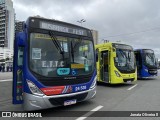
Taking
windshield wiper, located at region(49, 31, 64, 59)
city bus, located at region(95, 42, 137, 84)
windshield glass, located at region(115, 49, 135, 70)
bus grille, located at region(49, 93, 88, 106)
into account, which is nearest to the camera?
bus grille, located at region(49, 93, 88, 106)

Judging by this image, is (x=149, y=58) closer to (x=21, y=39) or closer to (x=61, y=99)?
(x=61, y=99)

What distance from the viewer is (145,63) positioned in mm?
18844

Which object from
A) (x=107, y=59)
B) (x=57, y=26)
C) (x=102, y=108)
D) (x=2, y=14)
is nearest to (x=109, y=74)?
(x=107, y=59)

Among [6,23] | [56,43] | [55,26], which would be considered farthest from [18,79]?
[6,23]

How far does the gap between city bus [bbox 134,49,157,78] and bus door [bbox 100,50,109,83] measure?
6.17 metres

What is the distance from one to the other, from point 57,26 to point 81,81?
1986 mm

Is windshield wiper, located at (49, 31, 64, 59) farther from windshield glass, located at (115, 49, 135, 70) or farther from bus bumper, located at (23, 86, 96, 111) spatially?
windshield glass, located at (115, 49, 135, 70)

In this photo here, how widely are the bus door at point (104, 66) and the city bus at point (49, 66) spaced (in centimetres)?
600

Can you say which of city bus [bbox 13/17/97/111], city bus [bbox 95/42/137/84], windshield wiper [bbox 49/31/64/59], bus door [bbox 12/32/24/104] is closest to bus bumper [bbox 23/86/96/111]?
city bus [bbox 13/17/97/111]

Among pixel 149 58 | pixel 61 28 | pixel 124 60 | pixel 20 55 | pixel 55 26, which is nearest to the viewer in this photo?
pixel 20 55

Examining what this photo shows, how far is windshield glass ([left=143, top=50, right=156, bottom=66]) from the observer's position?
1902cm

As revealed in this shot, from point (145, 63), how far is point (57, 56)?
45.0 feet

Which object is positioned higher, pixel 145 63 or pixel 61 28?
pixel 61 28

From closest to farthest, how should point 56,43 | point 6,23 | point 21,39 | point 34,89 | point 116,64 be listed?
point 34,89
point 21,39
point 56,43
point 116,64
point 6,23
